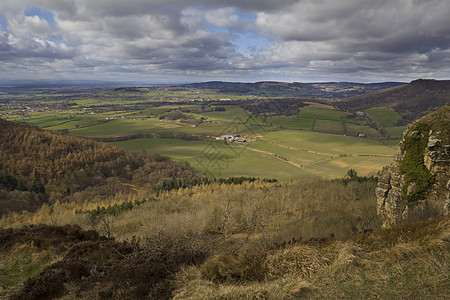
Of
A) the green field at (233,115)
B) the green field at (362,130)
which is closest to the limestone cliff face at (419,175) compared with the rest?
the green field at (233,115)

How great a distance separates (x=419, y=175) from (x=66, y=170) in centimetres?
7157

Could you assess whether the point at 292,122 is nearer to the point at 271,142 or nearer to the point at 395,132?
the point at 271,142

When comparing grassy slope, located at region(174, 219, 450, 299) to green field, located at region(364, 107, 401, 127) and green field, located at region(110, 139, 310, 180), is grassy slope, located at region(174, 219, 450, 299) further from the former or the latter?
green field, located at region(364, 107, 401, 127)

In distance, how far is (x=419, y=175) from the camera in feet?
51.3

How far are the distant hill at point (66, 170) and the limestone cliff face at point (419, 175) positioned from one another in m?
50.0

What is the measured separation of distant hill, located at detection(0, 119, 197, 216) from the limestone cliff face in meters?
50.0

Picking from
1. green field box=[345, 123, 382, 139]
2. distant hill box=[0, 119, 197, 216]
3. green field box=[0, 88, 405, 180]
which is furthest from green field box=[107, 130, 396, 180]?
distant hill box=[0, 119, 197, 216]

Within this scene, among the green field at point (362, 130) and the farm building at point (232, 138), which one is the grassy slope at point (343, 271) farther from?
the green field at point (362, 130)

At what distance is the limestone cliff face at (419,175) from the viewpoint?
14.8 metres

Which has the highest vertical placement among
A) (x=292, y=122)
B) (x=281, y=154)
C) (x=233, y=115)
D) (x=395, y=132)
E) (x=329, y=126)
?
(x=233, y=115)

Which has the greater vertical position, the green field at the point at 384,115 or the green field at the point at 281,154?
the green field at the point at 384,115

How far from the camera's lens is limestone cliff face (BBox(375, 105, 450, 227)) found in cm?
1478

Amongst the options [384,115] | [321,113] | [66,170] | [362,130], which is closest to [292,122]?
[321,113]

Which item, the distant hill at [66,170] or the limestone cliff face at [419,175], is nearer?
the limestone cliff face at [419,175]
